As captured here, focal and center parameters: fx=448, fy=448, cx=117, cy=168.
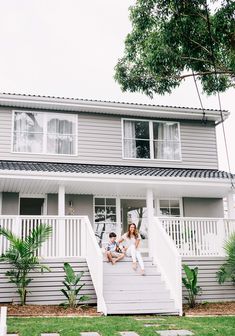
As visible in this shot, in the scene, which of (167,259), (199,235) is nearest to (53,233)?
(167,259)

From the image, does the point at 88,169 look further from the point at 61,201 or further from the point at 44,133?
the point at 44,133

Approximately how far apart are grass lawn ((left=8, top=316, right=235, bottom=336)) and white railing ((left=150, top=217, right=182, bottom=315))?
1114 mm

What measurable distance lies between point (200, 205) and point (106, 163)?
3.89 meters

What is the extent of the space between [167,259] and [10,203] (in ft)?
19.8

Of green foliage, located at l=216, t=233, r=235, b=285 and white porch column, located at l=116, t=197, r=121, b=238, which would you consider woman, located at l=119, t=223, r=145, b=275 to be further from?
white porch column, located at l=116, t=197, r=121, b=238

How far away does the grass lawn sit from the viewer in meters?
7.66

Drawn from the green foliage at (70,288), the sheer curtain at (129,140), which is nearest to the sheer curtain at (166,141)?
the sheer curtain at (129,140)

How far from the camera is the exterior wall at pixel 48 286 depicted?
11305 mm

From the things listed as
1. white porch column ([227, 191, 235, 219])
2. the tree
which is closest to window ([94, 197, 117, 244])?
white porch column ([227, 191, 235, 219])

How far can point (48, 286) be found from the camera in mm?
11555

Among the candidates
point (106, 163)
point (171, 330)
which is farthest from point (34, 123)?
point (171, 330)

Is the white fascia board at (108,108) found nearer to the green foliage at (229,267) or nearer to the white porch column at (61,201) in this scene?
the white porch column at (61,201)

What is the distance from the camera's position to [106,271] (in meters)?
11.8

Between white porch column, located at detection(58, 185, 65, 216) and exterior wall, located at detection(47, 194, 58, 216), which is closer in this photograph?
white porch column, located at detection(58, 185, 65, 216)
